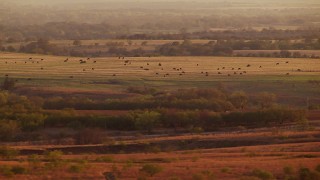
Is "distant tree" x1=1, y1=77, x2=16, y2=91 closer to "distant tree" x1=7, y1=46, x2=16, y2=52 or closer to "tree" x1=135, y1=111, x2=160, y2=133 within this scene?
"tree" x1=135, y1=111, x2=160, y2=133

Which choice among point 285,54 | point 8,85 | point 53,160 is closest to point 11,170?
point 53,160

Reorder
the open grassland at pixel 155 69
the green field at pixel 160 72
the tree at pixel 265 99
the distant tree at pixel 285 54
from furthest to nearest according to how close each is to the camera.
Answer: the distant tree at pixel 285 54 → the open grassland at pixel 155 69 → the green field at pixel 160 72 → the tree at pixel 265 99

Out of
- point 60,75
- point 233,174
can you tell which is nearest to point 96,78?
point 60,75

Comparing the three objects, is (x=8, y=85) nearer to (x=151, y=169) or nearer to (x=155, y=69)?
(x=155, y=69)

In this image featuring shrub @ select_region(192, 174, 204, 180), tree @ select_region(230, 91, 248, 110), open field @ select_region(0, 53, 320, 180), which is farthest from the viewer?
tree @ select_region(230, 91, 248, 110)

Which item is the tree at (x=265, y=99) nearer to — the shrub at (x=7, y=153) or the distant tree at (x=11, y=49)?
the shrub at (x=7, y=153)

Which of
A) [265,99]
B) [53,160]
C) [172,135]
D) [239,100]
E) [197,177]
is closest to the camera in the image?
[197,177]

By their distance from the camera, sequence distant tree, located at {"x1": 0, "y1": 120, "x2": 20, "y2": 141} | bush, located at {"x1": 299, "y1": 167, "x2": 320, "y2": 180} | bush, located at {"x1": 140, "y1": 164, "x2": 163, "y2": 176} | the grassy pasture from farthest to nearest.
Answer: the grassy pasture, distant tree, located at {"x1": 0, "y1": 120, "x2": 20, "y2": 141}, bush, located at {"x1": 140, "y1": 164, "x2": 163, "y2": 176}, bush, located at {"x1": 299, "y1": 167, "x2": 320, "y2": 180}

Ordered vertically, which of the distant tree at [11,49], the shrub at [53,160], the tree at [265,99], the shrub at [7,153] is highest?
the distant tree at [11,49]

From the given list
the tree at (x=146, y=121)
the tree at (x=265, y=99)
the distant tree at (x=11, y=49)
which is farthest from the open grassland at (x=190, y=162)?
the distant tree at (x=11, y=49)

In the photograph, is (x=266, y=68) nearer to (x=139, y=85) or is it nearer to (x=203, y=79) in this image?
(x=203, y=79)

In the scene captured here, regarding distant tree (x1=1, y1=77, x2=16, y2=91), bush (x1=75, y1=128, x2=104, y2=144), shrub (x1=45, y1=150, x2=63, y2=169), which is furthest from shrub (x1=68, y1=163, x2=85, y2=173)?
distant tree (x1=1, y1=77, x2=16, y2=91)
